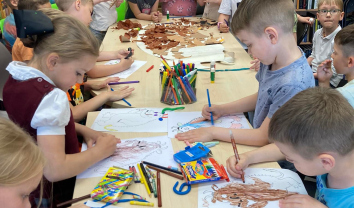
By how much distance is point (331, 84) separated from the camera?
2.46 m

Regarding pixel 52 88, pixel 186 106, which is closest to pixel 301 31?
pixel 186 106

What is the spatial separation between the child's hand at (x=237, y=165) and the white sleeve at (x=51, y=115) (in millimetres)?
544

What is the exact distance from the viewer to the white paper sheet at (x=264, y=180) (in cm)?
94

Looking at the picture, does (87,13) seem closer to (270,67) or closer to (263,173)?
(270,67)

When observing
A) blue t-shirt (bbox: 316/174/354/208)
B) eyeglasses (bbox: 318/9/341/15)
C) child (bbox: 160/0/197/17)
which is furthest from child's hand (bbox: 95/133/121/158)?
child (bbox: 160/0/197/17)

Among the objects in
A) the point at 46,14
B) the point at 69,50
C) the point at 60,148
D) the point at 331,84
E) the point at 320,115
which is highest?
the point at 46,14

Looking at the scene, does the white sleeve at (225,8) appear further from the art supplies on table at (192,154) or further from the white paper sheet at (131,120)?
the art supplies on table at (192,154)

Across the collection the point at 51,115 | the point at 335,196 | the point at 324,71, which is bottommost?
the point at 324,71

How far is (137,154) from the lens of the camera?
1183mm

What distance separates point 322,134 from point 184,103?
0.77 m

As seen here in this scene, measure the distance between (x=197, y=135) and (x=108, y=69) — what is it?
848mm

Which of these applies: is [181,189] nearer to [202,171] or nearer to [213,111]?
[202,171]

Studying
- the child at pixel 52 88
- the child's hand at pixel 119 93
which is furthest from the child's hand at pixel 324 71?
the child at pixel 52 88

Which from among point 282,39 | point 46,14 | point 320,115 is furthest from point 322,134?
point 46,14
